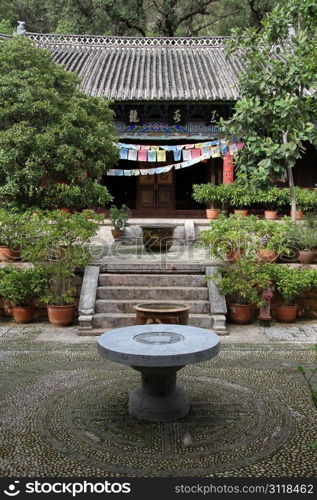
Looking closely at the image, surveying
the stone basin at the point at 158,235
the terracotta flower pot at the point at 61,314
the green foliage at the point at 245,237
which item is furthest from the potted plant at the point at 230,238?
the terracotta flower pot at the point at 61,314

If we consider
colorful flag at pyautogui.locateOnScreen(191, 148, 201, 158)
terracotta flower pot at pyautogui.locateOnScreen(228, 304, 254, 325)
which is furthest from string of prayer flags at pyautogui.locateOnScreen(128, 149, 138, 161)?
terracotta flower pot at pyautogui.locateOnScreen(228, 304, 254, 325)

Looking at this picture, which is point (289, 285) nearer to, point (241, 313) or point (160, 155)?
point (241, 313)

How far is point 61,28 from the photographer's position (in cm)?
2458

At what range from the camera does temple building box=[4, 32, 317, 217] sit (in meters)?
15.6

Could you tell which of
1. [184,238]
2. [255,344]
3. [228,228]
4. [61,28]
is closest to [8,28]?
[61,28]

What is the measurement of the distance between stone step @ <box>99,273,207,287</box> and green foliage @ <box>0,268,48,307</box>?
107 cm

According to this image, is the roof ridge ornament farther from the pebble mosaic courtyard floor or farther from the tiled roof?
the pebble mosaic courtyard floor

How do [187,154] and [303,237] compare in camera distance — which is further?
[187,154]

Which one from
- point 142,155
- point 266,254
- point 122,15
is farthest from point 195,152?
point 122,15

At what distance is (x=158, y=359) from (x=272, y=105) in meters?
6.70

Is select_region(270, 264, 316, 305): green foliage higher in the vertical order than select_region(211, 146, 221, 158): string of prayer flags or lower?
lower

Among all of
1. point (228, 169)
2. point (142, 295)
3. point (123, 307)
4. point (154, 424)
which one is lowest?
point (154, 424)

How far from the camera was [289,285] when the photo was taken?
8.33m

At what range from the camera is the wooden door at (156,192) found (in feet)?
57.0
